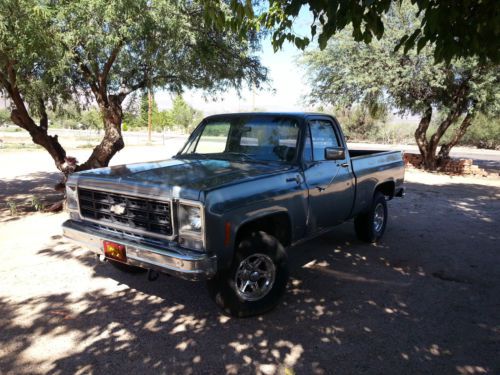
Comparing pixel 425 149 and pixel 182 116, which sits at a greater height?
pixel 182 116

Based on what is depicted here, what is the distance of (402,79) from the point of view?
44.6 ft

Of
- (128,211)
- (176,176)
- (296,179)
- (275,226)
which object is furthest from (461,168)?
(128,211)

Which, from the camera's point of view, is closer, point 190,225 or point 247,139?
point 190,225

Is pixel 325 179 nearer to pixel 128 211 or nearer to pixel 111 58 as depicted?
pixel 128 211

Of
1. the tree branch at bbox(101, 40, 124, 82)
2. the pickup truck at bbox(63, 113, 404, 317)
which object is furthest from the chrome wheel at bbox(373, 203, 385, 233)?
the tree branch at bbox(101, 40, 124, 82)

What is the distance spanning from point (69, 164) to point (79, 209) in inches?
173

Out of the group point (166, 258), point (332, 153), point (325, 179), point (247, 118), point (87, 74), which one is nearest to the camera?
point (166, 258)

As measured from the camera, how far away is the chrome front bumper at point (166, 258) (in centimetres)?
303

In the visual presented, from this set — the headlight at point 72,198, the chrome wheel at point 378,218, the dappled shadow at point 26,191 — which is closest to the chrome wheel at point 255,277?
the headlight at point 72,198

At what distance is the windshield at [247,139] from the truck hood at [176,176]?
0.25 meters

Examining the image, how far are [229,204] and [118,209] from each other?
3.63ft

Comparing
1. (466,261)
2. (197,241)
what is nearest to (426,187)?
(466,261)

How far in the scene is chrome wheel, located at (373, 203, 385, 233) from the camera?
604 centimetres

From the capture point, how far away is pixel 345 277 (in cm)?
470
